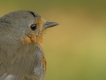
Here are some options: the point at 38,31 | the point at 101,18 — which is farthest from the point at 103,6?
the point at 38,31

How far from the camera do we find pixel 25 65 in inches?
294

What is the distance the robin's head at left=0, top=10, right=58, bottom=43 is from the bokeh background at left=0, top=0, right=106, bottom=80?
4.92ft

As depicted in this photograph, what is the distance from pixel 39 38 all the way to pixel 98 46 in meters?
3.48

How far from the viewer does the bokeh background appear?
10.6 meters

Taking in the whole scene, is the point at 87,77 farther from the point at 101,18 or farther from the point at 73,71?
the point at 101,18

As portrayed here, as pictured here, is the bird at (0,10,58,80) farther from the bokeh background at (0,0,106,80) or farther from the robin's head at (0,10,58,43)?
the bokeh background at (0,0,106,80)

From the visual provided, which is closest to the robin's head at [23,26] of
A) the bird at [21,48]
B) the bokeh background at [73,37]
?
the bird at [21,48]

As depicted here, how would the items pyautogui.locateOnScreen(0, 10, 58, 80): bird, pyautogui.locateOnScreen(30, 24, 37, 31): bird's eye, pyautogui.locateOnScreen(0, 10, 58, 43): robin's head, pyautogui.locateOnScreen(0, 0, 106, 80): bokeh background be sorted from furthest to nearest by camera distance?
pyautogui.locateOnScreen(0, 0, 106, 80): bokeh background < pyautogui.locateOnScreen(30, 24, 37, 31): bird's eye < pyautogui.locateOnScreen(0, 10, 58, 43): robin's head < pyautogui.locateOnScreen(0, 10, 58, 80): bird

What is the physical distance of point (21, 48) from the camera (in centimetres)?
754

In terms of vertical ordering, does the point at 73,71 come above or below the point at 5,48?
below

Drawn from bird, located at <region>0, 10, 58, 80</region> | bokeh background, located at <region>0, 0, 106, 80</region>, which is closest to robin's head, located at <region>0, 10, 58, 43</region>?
bird, located at <region>0, 10, 58, 80</region>

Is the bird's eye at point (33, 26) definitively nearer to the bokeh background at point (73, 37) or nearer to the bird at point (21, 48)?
the bird at point (21, 48)

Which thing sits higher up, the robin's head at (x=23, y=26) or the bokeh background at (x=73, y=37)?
the robin's head at (x=23, y=26)

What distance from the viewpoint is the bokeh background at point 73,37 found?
34.7 feet
